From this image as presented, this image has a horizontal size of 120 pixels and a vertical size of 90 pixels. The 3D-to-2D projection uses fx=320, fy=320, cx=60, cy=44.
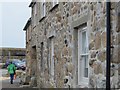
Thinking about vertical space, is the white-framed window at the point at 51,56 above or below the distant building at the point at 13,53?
below

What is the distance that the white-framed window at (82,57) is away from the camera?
27.9 ft

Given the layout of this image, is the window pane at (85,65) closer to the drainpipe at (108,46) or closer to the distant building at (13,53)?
the drainpipe at (108,46)

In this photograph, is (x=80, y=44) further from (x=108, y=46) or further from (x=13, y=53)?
(x=13, y=53)

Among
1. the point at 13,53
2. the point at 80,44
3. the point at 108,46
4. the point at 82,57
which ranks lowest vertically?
the point at 82,57

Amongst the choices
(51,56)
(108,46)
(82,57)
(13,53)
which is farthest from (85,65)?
(13,53)

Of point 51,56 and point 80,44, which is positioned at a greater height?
point 80,44

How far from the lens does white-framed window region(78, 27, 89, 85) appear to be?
851cm


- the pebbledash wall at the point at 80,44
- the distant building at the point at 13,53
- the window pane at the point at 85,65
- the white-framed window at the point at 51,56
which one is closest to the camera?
the pebbledash wall at the point at 80,44

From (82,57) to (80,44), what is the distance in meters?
0.39

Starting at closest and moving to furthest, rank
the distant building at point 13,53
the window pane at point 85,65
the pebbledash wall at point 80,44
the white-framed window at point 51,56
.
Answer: the pebbledash wall at point 80,44 < the window pane at point 85,65 < the white-framed window at point 51,56 < the distant building at point 13,53

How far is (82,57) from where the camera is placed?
28.9 feet

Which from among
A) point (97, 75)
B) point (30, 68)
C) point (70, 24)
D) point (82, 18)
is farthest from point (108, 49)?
point (30, 68)

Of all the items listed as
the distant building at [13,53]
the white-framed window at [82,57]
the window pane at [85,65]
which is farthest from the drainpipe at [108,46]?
the distant building at [13,53]

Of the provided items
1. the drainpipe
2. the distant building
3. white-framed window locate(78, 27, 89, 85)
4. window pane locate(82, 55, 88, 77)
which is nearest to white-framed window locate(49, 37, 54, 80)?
white-framed window locate(78, 27, 89, 85)
